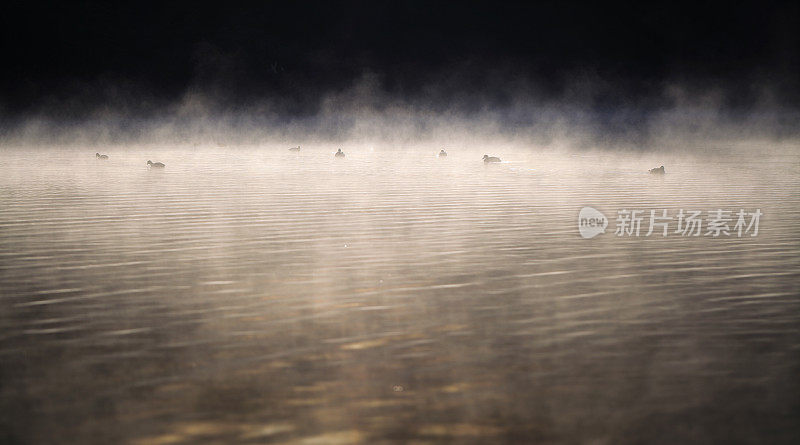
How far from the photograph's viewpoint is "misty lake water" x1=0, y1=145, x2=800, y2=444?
5.35 meters

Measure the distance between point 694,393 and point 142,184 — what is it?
61.6 ft

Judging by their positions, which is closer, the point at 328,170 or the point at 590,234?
the point at 590,234

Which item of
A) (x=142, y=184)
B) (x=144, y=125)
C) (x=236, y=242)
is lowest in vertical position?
(x=236, y=242)

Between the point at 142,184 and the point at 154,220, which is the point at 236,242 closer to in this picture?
the point at 154,220

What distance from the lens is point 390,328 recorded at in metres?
7.36

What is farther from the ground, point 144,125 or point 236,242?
point 144,125

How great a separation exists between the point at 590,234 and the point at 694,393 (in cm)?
684

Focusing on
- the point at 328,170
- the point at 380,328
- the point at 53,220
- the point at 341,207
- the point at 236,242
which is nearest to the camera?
the point at 380,328

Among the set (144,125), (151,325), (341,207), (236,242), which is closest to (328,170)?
(341,207)

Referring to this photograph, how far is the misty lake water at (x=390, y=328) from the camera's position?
17.6 feet

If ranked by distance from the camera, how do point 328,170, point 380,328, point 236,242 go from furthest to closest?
1. point 328,170
2. point 236,242
3. point 380,328

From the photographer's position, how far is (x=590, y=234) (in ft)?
41.0

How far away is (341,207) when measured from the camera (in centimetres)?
1641

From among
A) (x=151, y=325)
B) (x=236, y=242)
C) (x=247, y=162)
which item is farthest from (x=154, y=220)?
(x=247, y=162)
